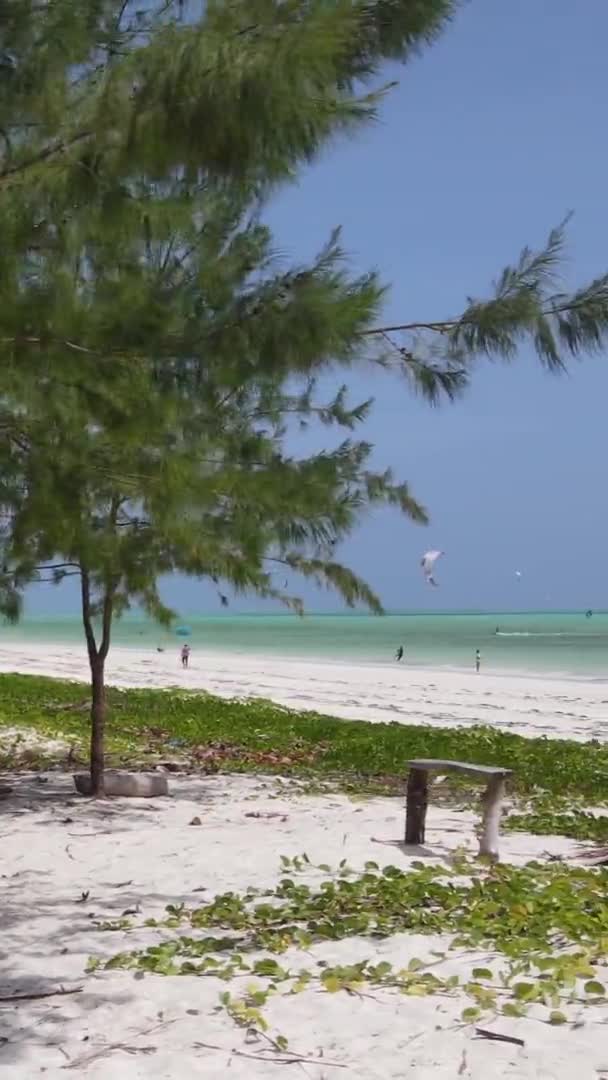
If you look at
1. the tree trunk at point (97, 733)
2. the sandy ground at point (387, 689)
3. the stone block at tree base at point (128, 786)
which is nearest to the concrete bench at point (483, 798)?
the stone block at tree base at point (128, 786)

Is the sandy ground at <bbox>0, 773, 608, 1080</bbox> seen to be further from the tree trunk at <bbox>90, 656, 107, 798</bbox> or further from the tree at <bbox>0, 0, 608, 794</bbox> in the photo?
the tree at <bbox>0, 0, 608, 794</bbox>

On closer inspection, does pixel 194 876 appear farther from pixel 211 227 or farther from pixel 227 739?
pixel 227 739

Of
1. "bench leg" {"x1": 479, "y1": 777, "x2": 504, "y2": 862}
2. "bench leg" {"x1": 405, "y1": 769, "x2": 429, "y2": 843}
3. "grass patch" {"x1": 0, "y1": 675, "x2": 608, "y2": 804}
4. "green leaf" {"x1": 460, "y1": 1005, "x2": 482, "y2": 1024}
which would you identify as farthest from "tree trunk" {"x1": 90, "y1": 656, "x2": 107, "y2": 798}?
"green leaf" {"x1": 460, "y1": 1005, "x2": 482, "y2": 1024}

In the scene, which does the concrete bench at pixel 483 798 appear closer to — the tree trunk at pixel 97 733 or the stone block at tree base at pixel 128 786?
the stone block at tree base at pixel 128 786

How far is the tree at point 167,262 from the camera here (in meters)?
3.38

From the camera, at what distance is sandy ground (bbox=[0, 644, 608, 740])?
23.0 meters

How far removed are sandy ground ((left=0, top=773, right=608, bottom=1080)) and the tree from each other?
1987mm

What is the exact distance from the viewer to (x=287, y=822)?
8633mm

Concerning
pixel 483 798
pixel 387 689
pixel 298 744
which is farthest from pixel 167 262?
pixel 387 689

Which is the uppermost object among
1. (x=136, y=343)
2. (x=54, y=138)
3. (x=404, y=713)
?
(x=54, y=138)

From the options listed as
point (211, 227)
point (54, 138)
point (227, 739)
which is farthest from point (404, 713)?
point (54, 138)

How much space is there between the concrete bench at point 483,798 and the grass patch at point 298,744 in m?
2.40

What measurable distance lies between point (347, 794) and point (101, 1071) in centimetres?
677

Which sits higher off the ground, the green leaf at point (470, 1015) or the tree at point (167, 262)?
the tree at point (167, 262)
